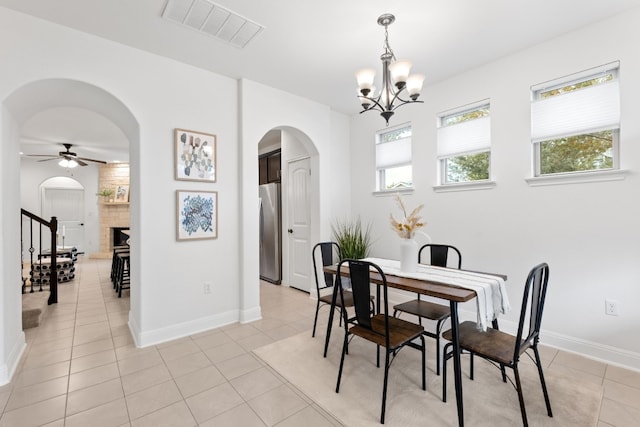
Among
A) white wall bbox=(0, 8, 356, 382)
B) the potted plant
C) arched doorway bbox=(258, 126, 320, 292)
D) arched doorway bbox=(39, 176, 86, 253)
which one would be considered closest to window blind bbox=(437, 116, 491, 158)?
arched doorway bbox=(258, 126, 320, 292)

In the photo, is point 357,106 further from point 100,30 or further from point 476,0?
point 100,30

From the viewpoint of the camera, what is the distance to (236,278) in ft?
11.3

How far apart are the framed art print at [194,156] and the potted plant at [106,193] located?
699 cm

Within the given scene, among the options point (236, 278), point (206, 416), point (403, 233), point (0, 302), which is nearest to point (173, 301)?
point (236, 278)

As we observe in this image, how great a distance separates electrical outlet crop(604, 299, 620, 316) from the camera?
7.98 feet

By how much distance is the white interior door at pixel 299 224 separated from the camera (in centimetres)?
464

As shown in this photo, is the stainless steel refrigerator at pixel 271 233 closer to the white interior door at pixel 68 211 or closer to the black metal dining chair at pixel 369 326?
the black metal dining chair at pixel 369 326

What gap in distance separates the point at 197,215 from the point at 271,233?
7.34ft

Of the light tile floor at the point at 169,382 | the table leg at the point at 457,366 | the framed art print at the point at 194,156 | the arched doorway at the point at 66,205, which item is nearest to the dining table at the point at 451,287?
the table leg at the point at 457,366

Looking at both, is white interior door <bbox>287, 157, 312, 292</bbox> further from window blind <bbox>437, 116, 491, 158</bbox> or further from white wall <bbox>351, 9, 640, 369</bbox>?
window blind <bbox>437, 116, 491, 158</bbox>

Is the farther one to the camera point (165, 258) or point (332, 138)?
point (332, 138)

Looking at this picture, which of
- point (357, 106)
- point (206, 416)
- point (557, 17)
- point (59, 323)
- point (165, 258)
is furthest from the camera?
point (357, 106)

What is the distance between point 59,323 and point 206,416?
270 cm

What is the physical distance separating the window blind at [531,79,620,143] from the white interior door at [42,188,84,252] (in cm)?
1064
